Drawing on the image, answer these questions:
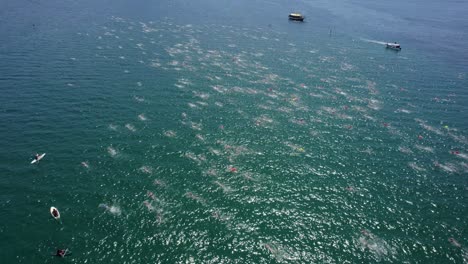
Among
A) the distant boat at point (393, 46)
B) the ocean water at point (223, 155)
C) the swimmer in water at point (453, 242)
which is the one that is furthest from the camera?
the distant boat at point (393, 46)

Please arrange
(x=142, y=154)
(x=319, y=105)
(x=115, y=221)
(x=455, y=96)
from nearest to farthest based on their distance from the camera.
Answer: (x=115, y=221) → (x=142, y=154) → (x=319, y=105) → (x=455, y=96)

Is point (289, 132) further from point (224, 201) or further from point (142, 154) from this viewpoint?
point (142, 154)

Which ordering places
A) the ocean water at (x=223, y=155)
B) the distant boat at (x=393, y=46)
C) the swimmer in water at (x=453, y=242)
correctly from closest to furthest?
the ocean water at (x=223, y=155)
the swimmer in water at (x=453, y=242)
the distant boat at (x=393, y=46)

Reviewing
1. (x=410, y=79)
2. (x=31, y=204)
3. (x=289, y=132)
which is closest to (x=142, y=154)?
(x=31, y=204)

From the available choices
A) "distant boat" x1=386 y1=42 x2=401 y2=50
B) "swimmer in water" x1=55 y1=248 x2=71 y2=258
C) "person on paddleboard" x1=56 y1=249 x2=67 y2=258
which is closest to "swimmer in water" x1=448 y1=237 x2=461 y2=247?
"swimmer in water" x1=55 y1=248 x2=71 y2=258

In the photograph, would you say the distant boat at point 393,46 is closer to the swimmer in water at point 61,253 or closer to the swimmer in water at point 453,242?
the swimmer in water at point 453,242

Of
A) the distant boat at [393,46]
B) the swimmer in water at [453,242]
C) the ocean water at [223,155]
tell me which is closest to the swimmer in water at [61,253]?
the ocean water at [223,155]

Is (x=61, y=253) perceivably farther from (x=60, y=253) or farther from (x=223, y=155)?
(x=223, y=155)

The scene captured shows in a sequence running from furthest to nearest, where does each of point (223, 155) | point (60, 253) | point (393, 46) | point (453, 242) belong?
point (393, 46)
point (223, 155)
point (453, 242)
point (60, 253)

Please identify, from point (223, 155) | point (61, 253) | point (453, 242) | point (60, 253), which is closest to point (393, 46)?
point (453, 242)
